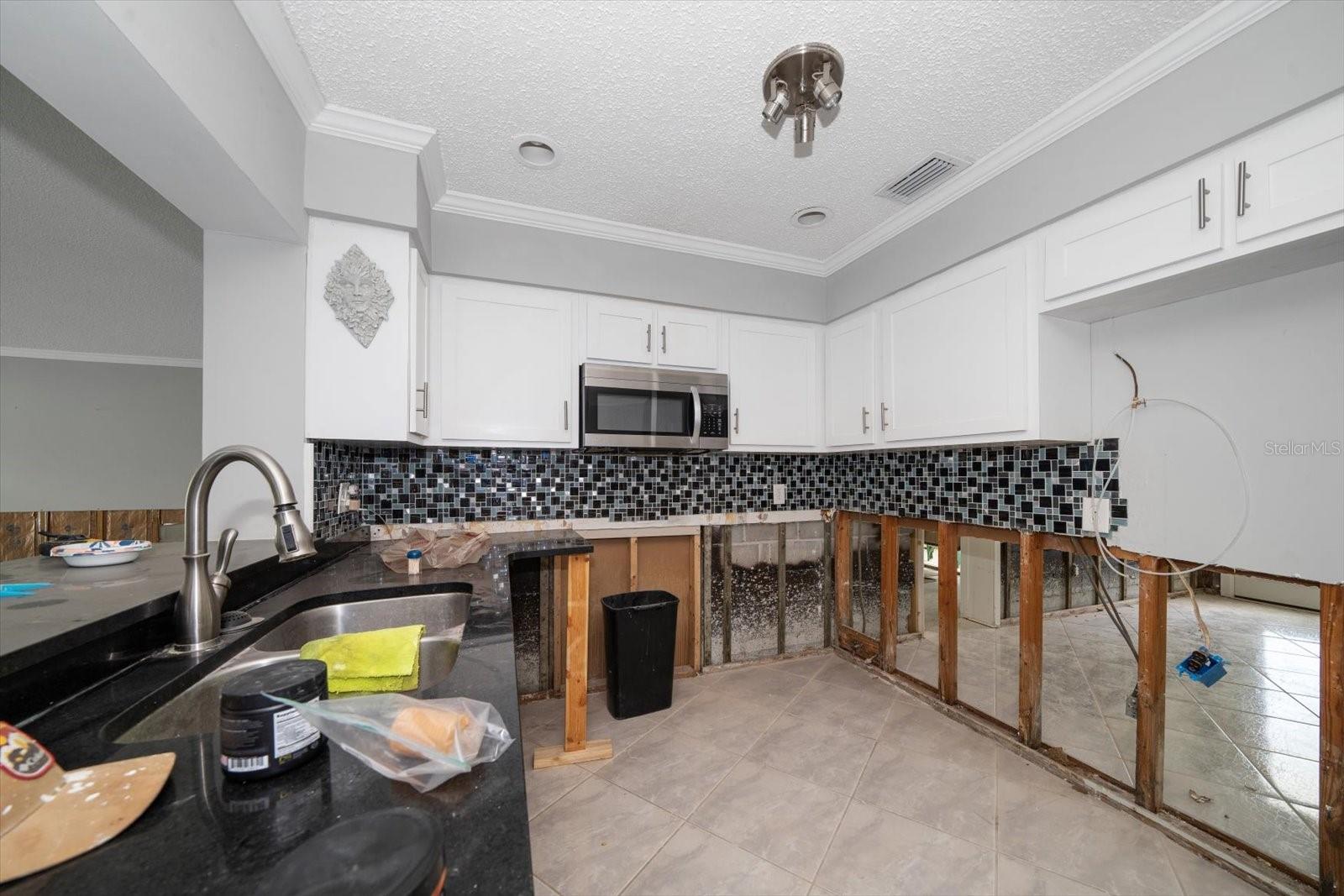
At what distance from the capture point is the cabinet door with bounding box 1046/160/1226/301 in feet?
4.79

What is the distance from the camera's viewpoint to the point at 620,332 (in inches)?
104

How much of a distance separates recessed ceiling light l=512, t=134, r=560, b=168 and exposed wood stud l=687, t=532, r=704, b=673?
6.79 feet

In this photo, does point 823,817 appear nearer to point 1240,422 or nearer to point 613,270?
point 1240,422

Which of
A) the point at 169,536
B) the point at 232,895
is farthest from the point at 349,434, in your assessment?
the point at 169,536

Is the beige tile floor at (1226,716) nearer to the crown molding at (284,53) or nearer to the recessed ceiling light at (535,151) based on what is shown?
the recessed ceiling light at (535,151)

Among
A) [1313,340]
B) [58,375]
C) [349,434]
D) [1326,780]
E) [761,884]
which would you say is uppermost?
[58,375]

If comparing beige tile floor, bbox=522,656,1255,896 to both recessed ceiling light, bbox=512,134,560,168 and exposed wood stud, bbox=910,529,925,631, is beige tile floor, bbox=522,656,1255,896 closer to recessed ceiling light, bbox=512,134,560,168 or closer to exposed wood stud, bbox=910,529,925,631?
exposed wood stud, bbox=910,529,925,631

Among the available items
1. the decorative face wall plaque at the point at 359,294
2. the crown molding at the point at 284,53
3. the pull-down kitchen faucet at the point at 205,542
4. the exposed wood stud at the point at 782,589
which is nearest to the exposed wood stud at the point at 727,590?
the exposed wood stud at the point at 782,589

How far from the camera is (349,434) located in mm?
1862

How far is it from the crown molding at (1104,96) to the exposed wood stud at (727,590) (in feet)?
6.34

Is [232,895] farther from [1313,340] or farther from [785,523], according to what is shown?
[785,523]

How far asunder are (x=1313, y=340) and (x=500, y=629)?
7.85ft

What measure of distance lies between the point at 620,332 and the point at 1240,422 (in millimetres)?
2359

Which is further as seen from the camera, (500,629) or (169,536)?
(169,536)
